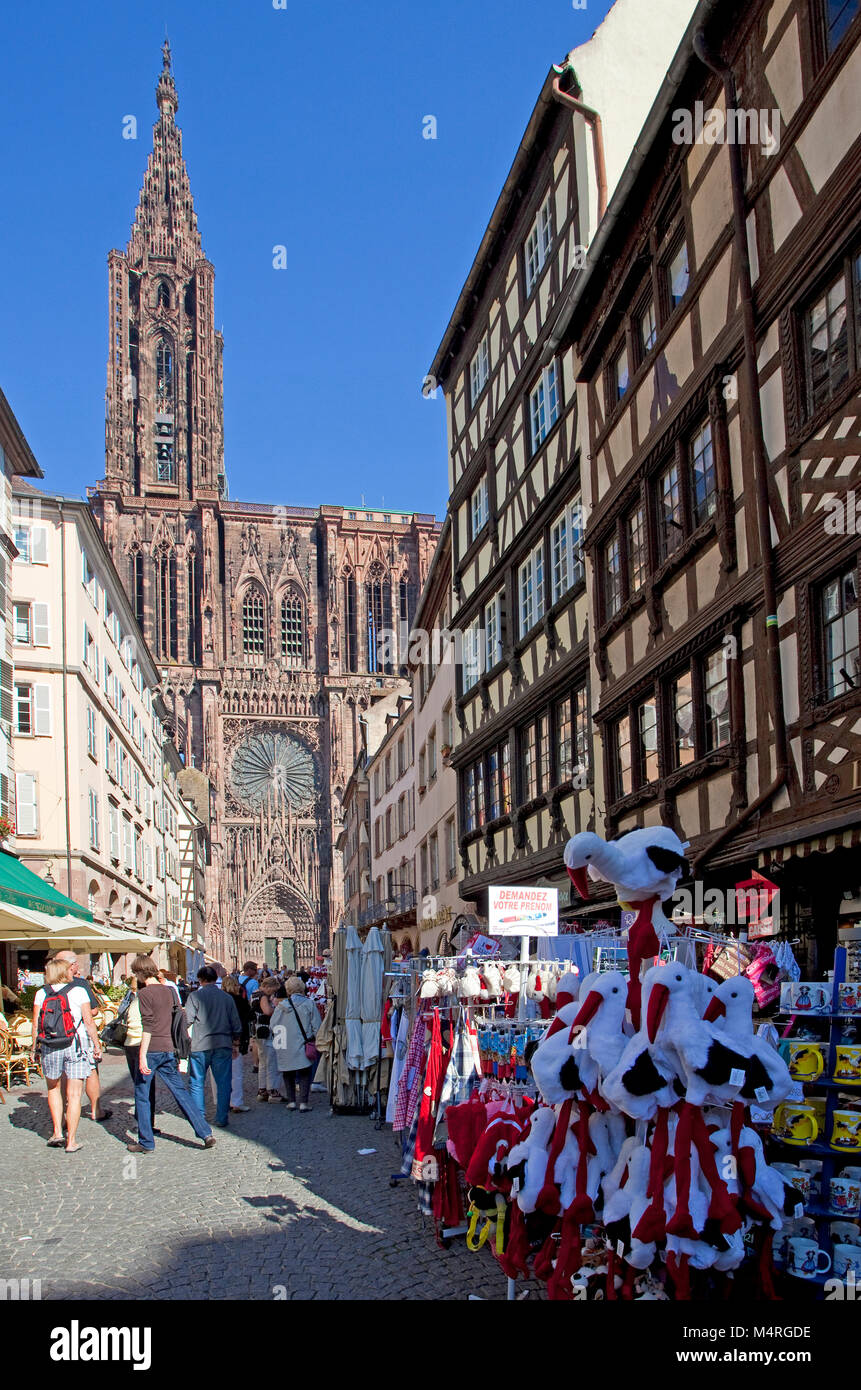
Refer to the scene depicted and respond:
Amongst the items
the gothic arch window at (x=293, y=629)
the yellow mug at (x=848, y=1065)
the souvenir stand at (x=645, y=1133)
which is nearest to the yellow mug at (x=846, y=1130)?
the souvenir stand at (x=645, y=1133)

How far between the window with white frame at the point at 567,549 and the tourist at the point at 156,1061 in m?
7.75

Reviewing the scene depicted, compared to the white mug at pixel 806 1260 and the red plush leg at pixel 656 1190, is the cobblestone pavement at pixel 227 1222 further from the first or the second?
the red plush leg at pixel 656 1190

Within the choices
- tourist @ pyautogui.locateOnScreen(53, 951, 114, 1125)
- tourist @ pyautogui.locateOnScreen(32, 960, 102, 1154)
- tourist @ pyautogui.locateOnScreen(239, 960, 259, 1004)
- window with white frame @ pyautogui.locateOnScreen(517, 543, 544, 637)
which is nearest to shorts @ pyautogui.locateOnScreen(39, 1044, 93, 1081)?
tourist @ pyautogui.locateOnScreen(32, 960, 102, 1154)

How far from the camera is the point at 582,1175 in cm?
439

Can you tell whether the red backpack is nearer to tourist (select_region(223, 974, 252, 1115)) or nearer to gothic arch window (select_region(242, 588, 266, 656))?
tourist (select_region(223, 974, 252, 1115))

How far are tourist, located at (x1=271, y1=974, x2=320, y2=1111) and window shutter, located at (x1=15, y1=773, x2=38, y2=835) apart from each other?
13331mm

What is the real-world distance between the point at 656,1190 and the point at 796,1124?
4.76ft

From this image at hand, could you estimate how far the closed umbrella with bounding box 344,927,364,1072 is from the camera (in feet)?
40.0

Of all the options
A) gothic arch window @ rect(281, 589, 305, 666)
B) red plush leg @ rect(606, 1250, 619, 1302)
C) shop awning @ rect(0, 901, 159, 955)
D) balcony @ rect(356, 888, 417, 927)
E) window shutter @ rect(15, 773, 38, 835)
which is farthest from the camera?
gothic arch window @ rect(281, 589, 305, 666)

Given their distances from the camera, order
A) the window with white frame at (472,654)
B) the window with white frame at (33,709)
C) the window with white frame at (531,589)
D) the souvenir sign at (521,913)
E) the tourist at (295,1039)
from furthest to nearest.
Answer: the window with white frame at (33,709) < the window with white frame at (472,654) < the window with white frame at (531,589) < the tourist at (295,1039) < the souvenir sign at (521,913)

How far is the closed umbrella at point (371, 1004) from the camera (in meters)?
12.2

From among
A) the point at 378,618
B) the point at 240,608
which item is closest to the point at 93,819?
the point at 240,608
